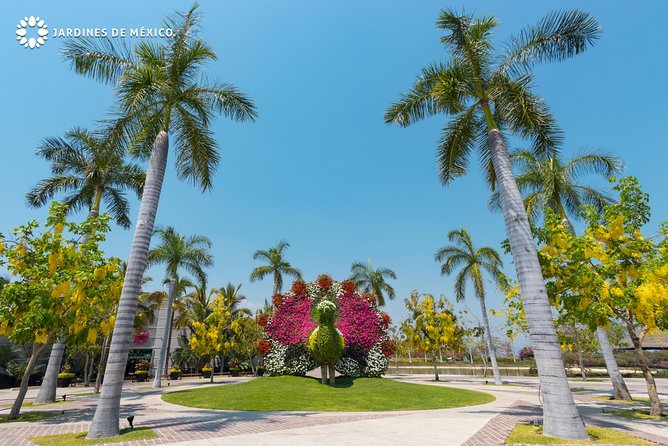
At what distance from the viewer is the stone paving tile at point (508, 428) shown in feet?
25.0

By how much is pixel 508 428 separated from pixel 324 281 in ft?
50.9

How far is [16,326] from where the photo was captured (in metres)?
10.6

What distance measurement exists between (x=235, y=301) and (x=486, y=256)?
30.2 metres

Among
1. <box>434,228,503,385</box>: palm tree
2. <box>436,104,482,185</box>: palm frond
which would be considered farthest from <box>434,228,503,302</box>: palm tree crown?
<box>436,104,482,185</box>: palm frond

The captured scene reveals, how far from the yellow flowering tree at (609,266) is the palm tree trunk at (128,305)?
12353mm

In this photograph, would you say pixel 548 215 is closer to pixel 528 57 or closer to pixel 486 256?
pixel 528 57

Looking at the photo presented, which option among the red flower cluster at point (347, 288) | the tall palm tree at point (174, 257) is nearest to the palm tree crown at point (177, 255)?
the tall palm tree at point (174, 257)

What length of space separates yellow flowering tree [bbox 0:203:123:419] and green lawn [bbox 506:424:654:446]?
13.1 m

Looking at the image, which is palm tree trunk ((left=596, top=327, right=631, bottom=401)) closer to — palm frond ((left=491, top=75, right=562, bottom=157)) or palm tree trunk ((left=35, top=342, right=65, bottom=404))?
palm frond ((left=491, top=75, right=562, bottom=157))

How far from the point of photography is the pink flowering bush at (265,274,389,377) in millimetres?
21953

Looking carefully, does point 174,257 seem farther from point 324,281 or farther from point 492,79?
point 492,79

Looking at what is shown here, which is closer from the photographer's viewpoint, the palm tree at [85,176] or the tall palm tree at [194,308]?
the palm tree at [85,176]

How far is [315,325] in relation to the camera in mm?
21719

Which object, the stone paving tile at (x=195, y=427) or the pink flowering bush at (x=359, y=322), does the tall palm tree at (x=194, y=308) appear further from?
the stone paving tile at (x=195, y=427)
